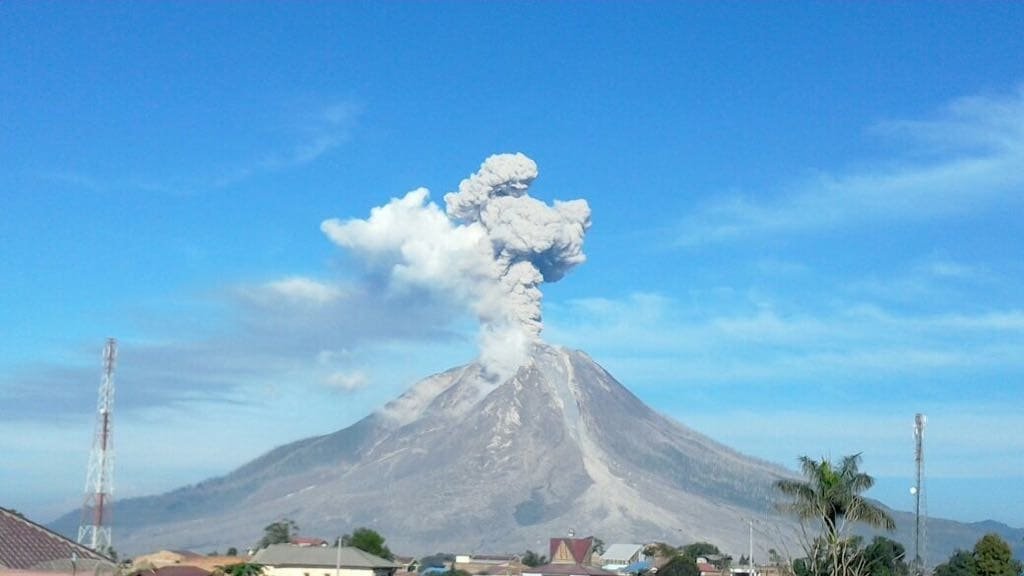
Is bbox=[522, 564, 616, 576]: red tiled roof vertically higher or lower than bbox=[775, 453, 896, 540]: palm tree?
lower

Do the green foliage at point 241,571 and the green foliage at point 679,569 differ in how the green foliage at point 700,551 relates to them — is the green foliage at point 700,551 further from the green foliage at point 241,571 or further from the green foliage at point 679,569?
the green foliage at point 241,571

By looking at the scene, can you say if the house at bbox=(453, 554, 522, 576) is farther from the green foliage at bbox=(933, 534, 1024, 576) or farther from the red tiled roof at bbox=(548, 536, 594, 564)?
the green foliage at bbox=(933, 534, 1024, 576)

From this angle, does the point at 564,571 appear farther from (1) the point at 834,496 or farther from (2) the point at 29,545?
(2) the point at 29,545

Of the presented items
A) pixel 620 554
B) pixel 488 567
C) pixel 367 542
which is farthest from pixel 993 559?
pixel 620 554

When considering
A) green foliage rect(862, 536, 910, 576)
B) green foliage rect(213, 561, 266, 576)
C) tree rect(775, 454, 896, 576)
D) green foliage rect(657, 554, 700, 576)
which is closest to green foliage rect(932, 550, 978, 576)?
green foliage rect(862, 536, 910, 576)

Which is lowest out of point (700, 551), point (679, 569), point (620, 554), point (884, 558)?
point (620, 554)

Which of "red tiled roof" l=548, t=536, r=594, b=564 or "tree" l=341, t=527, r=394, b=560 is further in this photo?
"red tiled roof" l=548, t=536, r=594, b=564
